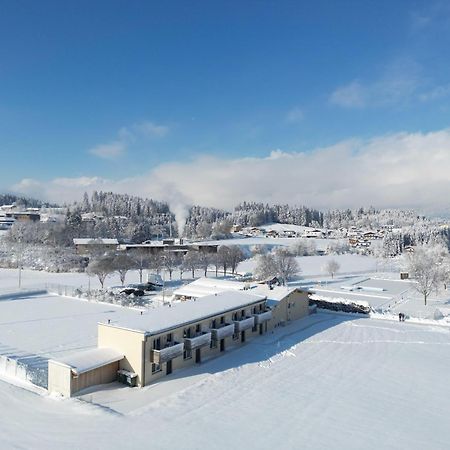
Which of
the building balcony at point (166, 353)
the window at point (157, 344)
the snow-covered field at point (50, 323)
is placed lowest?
the snow-covered field at point (50, 323)

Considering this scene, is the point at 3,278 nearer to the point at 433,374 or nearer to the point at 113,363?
the point at 113,363

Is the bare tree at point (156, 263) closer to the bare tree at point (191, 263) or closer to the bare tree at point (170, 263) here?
the bare tree at point (170, 263)

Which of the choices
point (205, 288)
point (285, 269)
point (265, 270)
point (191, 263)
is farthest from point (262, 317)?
point (191, 263)

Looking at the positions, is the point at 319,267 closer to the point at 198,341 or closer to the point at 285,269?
the point at 285,269

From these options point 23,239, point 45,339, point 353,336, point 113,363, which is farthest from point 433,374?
point 23,239

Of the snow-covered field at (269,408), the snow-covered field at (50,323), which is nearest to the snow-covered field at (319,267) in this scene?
the snow-covered field at (50,323)

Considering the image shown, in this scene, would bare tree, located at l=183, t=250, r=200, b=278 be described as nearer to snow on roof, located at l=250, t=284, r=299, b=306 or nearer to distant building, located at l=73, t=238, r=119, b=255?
distant building, located at l=73, t=238, r=119, b=255
